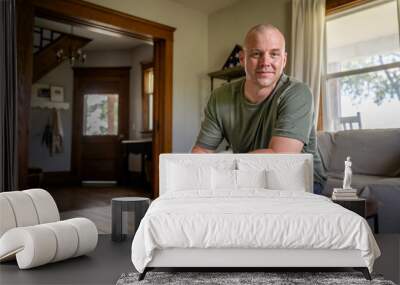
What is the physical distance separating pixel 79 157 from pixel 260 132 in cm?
617

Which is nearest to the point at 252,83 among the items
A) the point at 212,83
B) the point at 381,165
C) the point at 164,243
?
the point at 164,243

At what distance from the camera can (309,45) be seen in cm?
407

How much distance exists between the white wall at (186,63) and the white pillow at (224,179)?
3.00 meters

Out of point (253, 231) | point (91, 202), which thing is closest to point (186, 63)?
point (91, 202)

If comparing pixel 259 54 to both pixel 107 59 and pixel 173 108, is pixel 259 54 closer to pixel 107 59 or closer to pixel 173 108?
pixel 173 108

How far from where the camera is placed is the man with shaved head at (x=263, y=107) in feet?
5.46

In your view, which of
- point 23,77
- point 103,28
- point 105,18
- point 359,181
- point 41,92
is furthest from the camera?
point 41,92

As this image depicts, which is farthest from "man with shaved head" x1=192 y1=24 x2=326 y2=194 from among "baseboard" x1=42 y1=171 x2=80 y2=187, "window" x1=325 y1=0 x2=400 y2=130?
"baseboard" x1=42 y1=171 x2=80 y2=187

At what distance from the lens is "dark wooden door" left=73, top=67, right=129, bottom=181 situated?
24.2 ft

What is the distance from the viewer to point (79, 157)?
7.39 m

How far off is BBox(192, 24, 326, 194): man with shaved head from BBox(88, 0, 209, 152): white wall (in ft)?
10.2

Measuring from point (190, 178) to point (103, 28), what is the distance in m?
2.98

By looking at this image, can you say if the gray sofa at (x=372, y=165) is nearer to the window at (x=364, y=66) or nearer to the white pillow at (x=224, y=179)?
the window at (x=364, y=66)

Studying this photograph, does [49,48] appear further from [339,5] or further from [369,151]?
[369,151]
